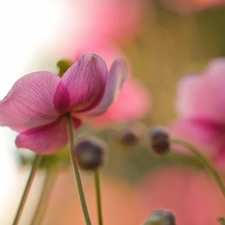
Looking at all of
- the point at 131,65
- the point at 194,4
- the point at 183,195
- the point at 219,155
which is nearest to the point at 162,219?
the point at 219,155

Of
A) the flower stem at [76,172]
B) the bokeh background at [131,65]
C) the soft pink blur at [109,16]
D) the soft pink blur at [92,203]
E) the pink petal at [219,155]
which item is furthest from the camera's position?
the soft pink blur at [109,16]

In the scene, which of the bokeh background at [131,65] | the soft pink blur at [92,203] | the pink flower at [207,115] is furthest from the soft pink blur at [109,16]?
the pink flower at [207,115]

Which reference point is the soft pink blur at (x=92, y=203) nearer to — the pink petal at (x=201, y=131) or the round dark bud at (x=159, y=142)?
the pink petal at (x=201, y=131)

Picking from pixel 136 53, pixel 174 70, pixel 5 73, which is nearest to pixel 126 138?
pixel 5 73

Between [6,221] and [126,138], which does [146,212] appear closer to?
[6,221]

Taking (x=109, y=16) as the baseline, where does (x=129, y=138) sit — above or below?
below

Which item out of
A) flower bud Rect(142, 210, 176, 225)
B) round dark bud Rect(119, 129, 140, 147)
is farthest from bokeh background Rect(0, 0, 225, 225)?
flower bud Rect(142, 210, 176, 225)

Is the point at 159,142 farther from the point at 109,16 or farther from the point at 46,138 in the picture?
the point at 109,16
